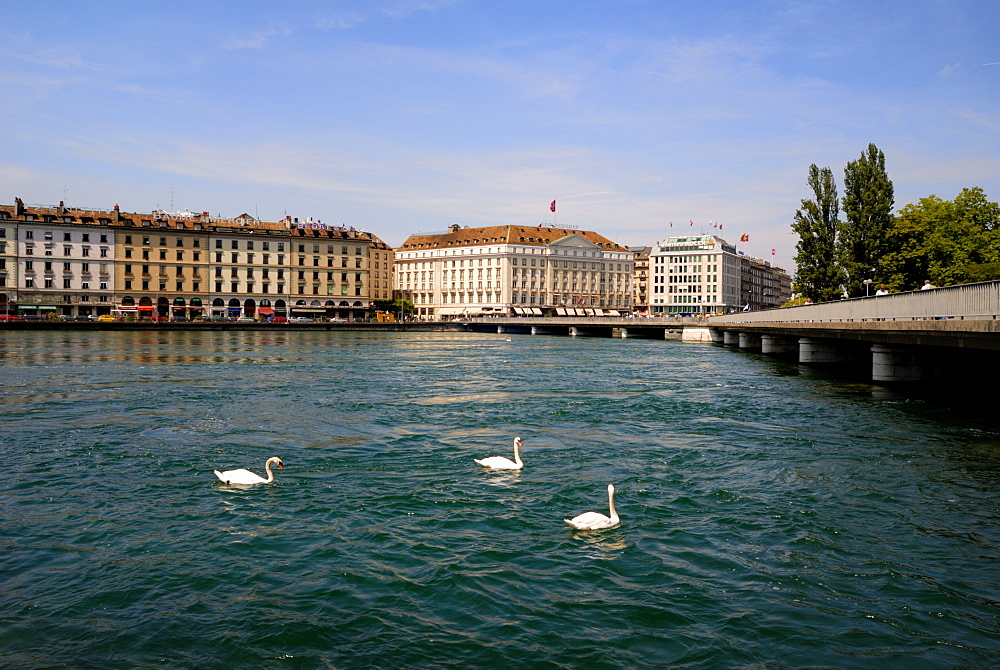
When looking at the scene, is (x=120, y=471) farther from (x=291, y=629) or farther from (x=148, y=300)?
(x=148, y=300)

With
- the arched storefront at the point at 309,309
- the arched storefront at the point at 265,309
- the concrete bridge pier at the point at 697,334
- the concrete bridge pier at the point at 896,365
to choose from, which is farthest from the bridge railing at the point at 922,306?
the arched storefront at the point at 265,309

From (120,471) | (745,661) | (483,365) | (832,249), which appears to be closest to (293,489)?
(120,471)

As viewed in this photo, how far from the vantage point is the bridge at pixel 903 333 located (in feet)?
74.1

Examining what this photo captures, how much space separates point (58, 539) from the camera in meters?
12.0

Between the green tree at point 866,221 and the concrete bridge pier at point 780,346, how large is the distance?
8.89m

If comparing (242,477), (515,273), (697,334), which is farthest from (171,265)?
(242,477)

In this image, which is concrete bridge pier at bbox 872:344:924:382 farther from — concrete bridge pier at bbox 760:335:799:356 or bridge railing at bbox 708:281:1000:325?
concrete bridge pier at bbox 760:335:799:356

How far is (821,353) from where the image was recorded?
53.3 m

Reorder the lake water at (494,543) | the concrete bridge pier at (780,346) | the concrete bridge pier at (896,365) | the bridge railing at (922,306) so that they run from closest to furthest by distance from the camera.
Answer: the lake water at (494,543)
the bridge railing at (922,306)
the concrete bridge pier at (896,365)
the concrete bridge pier at (780,346)

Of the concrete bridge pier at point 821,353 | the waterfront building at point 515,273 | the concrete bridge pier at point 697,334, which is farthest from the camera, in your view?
the waterfront building at point 515,273

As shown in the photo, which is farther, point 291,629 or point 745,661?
point 291,629

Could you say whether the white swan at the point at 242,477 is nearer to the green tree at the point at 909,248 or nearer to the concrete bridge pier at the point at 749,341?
the green tree at the point at 909,248

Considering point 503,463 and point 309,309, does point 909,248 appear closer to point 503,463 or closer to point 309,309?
point 503,463

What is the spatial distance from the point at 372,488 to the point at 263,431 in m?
8.14
